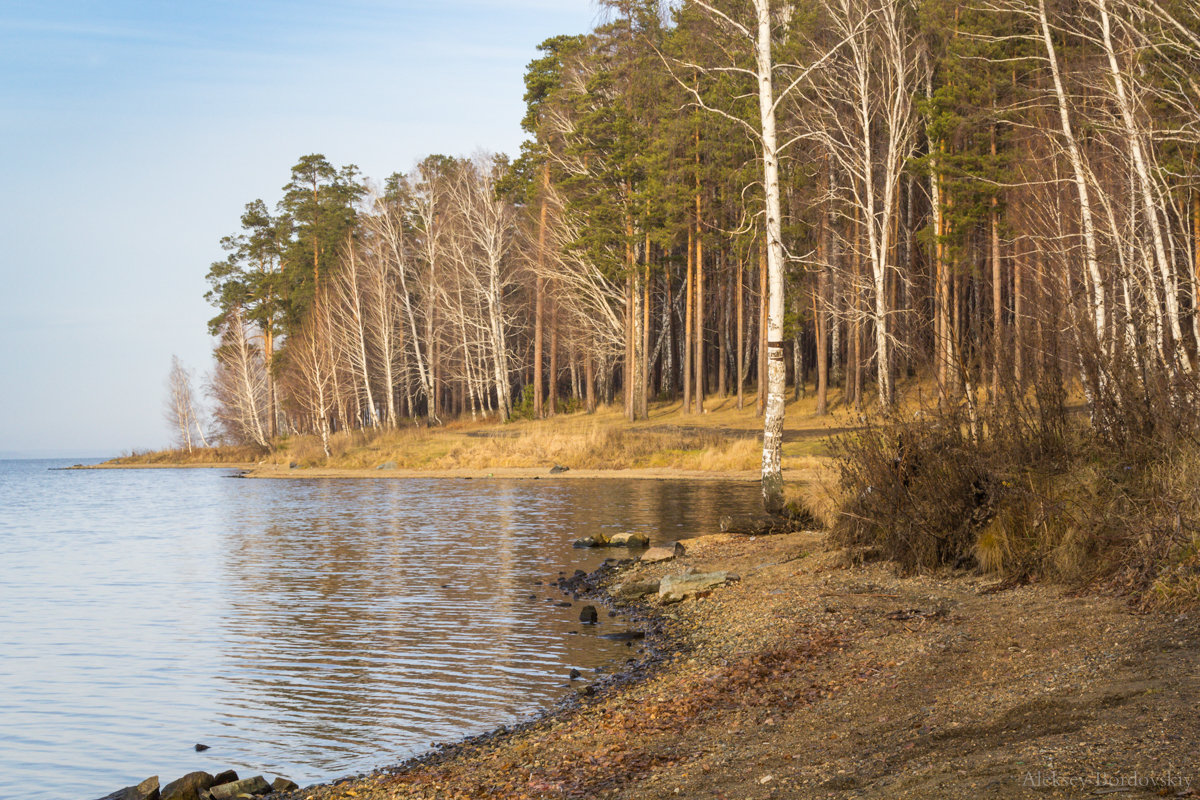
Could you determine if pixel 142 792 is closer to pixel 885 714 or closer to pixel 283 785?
pixel 283 785

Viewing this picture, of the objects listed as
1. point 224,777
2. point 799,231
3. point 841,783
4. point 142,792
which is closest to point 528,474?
point 799,231

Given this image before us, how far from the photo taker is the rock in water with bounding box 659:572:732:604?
12.5 meters

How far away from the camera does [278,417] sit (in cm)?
8531

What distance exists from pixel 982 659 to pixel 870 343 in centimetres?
3608

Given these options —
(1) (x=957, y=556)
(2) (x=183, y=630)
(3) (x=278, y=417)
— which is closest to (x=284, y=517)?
(2) (x=183, y=630)

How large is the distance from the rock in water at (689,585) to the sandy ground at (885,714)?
2.35 m

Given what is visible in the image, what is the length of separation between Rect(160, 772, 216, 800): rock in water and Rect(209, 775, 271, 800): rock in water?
9cm

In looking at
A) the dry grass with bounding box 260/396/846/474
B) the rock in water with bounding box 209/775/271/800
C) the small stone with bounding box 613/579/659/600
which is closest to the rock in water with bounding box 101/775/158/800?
the rock in water with bounding box 209/775/271/800

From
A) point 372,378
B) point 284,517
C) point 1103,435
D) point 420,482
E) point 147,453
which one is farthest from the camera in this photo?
point 147,453

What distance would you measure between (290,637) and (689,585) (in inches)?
206

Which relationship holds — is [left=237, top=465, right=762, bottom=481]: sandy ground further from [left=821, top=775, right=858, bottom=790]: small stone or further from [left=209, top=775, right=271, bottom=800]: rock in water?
[left=821, top=775, right=858, bottom=790]: small stone

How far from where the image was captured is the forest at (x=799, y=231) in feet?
43.4

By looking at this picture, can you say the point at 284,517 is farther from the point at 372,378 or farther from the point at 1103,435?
the point at 372,378

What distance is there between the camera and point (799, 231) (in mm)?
35281
